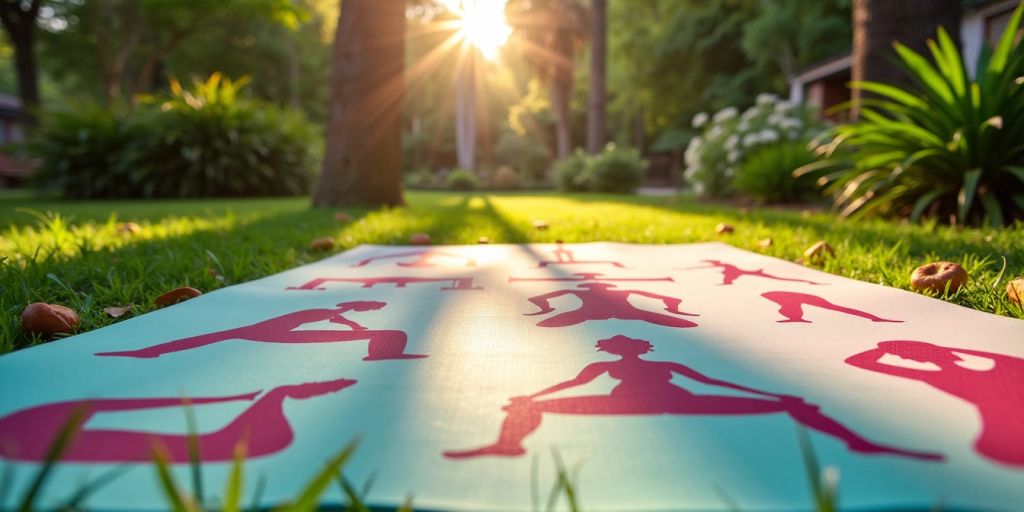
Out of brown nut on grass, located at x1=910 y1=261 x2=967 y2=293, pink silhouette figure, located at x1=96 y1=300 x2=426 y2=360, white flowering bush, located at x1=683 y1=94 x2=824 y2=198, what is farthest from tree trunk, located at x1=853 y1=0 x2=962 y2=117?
pink silhouette figure, located at x1=96 y1=300 x2=426 y2=360

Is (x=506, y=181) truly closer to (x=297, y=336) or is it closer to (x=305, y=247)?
(x=305, y=247)

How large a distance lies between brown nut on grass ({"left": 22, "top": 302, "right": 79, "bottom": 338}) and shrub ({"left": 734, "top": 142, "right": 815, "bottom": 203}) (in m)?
5.64

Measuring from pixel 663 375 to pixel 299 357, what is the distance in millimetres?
681

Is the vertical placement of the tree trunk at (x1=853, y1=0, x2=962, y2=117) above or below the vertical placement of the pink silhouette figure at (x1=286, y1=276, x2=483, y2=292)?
above

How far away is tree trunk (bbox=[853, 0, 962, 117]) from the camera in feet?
13.2

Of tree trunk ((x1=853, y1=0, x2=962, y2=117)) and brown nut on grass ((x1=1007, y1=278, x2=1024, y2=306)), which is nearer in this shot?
brown nut on grass ((x1=1007, y1=278, x2=1024, y2=306))

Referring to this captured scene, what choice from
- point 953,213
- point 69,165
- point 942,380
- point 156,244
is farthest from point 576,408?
point 69,165

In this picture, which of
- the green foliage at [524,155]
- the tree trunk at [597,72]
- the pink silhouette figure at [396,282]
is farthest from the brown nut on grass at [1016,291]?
the green foliage at [524,155]

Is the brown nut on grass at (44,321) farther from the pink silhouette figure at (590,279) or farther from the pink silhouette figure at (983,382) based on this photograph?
the pink silhouette figure at (983,382)

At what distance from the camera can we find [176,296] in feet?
5.03

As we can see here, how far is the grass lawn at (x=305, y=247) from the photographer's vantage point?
1.53 meters

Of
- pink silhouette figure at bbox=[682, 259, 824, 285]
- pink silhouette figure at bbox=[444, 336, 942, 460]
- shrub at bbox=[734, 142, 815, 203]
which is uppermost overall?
shrub at bbox=[734, 142, 815, 203]

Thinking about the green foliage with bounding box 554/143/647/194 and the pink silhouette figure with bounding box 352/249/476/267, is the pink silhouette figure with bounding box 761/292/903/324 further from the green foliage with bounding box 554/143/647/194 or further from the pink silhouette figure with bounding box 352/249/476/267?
the green foliage with bounding box 554/143/647/194

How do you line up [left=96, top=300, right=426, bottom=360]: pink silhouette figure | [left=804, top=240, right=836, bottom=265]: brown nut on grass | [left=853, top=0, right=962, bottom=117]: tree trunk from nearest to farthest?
[left=96, top=300, right=426, bottom=360]: pink silhouette figure < [left=804, top=240, right=836, bottom=265]: brown nut on grass < [left=853, top=0, right=962, bottom=117]: tree trunk
